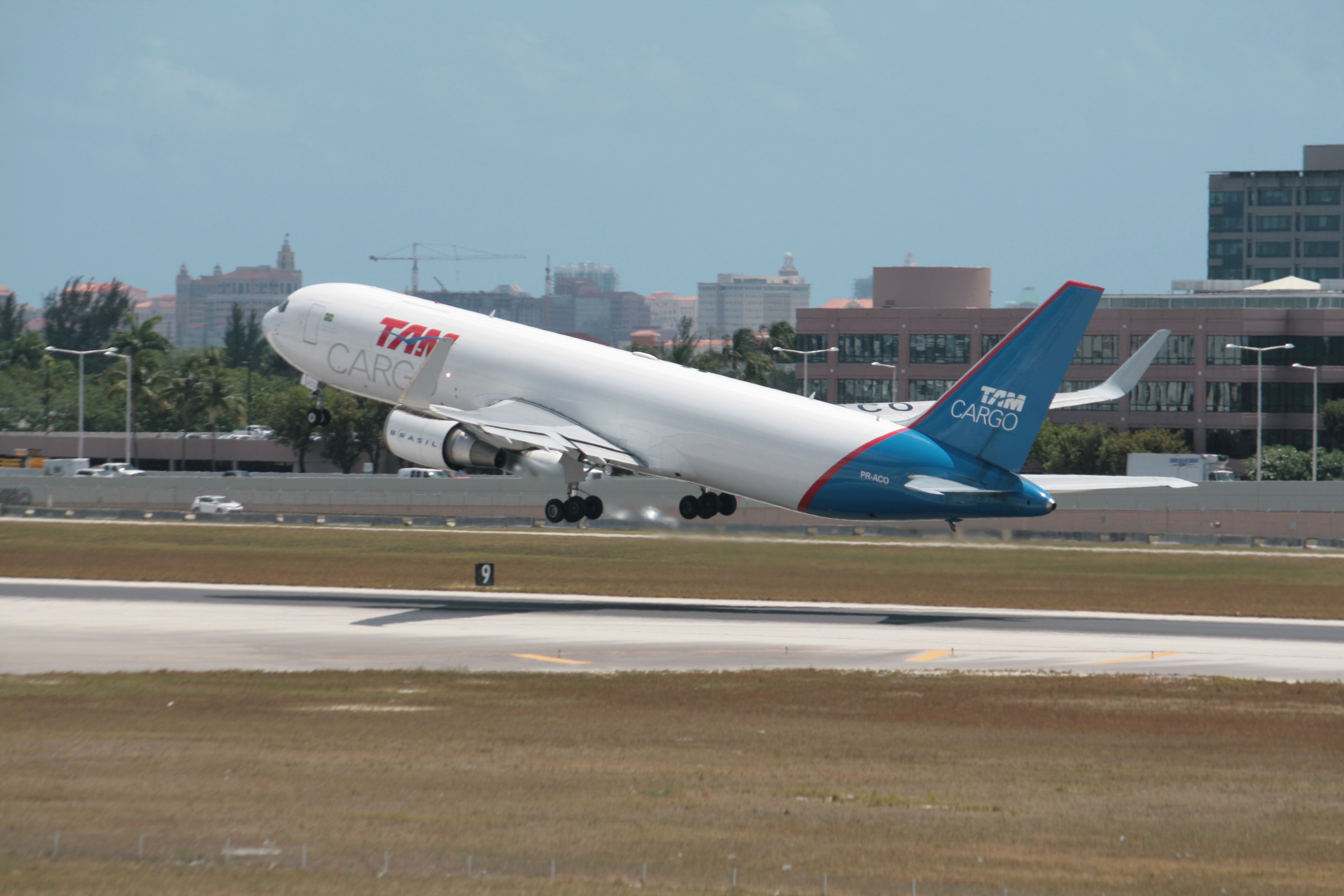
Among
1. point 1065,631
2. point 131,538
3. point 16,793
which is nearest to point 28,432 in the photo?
point 131,538

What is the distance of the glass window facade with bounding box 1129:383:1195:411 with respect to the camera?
152000 millimetres

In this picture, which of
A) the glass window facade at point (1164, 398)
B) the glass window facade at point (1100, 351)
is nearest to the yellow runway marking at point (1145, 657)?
the glass window facade at point (1100, 351)

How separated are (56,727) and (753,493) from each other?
1005 inches

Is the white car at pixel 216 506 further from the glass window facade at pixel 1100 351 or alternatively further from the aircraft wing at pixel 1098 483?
the glass window facade at pixel 1100 351

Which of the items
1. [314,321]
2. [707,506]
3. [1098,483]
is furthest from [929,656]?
[314,321]

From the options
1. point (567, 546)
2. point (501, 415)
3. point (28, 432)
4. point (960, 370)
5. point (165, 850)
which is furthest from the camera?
point (28, 432)

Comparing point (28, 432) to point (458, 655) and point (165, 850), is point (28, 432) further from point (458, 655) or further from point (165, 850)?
point (165, 850)

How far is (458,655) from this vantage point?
48500mm

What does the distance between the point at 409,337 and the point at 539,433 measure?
309 inches

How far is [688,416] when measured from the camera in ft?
177

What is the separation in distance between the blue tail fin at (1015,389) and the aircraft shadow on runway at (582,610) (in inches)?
372

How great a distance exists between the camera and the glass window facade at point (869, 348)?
159500 mm

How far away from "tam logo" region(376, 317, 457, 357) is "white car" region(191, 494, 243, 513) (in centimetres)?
5414

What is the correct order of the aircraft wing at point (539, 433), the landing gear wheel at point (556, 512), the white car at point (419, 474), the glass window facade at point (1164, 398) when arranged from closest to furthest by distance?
the aircraft wing at point (539, 433)
the landing gear wheel at point (556, 512)
the white car at point (419, 474)
the glass window facade at point (1164, 398)
